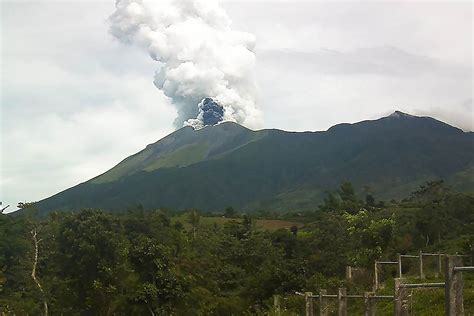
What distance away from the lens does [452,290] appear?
250 inches

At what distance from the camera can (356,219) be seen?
163 feet

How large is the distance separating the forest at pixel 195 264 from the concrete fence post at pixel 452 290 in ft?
18.6

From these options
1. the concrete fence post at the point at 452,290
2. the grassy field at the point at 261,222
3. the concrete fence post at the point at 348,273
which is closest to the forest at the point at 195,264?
the concrete fence post at the point at 348,273

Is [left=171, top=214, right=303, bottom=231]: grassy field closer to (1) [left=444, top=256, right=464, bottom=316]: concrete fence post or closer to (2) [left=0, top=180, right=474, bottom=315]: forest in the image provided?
(2) [left=0, top=180, right=474, bottom=315]: forest

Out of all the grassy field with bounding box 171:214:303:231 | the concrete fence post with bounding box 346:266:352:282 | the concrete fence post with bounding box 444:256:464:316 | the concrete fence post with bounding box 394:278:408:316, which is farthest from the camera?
the grassy field with bounding box 171:214:303:231

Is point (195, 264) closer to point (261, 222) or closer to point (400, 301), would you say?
point (400, 301)

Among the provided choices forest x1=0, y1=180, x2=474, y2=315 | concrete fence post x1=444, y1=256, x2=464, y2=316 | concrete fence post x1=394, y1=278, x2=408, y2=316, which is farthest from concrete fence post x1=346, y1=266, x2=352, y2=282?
concrete fence post x1=444, y1=256, x2=464, y2=316

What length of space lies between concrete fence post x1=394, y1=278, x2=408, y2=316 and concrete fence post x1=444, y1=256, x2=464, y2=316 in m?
1.66

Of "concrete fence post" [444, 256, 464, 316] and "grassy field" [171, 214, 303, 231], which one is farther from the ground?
"grassy field" [171, 214, 303, 231]

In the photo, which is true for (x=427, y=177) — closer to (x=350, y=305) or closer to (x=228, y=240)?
(x=228, y=240)

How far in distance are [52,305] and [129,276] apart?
9040 mm

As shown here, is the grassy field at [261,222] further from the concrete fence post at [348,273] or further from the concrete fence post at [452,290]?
the concrete fence post at [452,290]

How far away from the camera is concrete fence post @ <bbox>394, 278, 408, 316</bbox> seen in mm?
8008

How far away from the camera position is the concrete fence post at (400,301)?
8.01m
